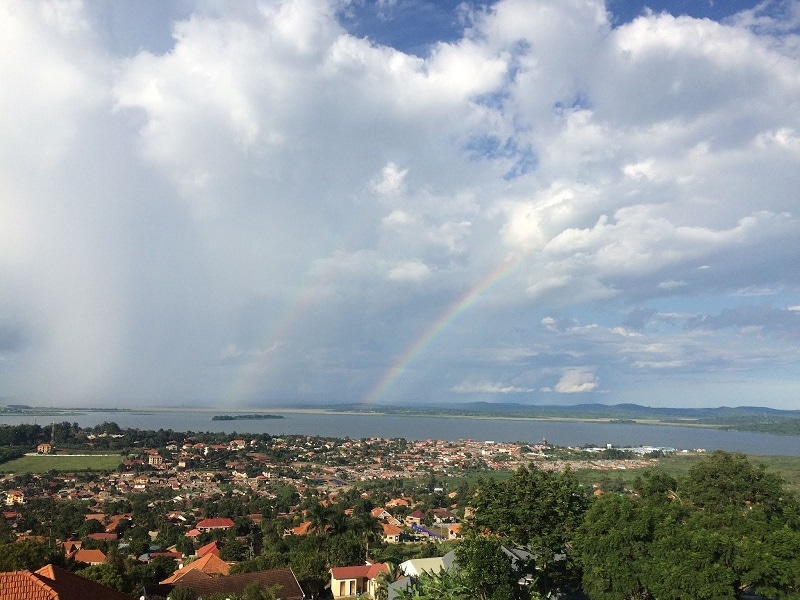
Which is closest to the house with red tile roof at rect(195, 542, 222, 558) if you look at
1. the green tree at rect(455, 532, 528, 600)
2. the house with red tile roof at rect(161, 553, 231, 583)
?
the house with red tile roof at rect(161, 553, 231, 583)

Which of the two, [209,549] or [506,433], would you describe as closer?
[209,549]

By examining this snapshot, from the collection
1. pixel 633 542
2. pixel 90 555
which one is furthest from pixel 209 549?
pixel 633 542

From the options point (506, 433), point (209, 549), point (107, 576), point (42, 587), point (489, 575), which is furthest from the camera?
point (506, 433)

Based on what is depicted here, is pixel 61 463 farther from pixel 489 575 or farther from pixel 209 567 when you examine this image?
pixel 489 575

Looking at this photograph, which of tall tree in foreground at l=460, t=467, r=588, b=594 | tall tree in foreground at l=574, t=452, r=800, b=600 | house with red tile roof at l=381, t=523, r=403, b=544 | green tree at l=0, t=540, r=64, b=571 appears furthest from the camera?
house with red tile roof at l=381, t=523, r=403, b=544

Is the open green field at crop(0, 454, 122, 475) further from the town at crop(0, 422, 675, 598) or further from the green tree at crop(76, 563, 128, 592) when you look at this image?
the green tree at crop(76, 563, 128, 592)

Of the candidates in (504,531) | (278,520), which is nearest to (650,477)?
(504,531)
